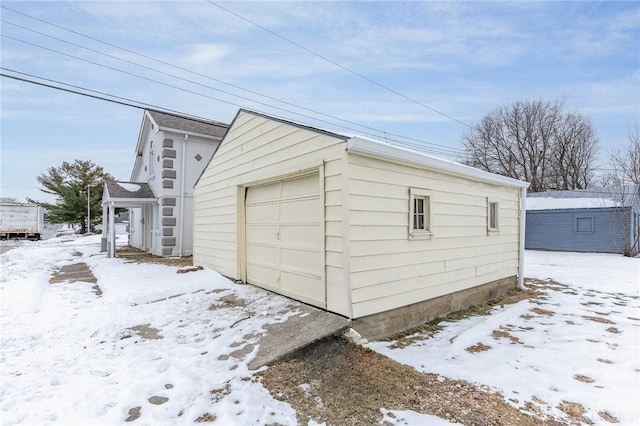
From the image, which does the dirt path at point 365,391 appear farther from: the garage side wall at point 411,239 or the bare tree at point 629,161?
the bare tree at point 629,161

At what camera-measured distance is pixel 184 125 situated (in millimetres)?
14250

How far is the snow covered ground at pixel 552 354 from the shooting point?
3.00 metres

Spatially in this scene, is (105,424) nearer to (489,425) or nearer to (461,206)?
(489,425)

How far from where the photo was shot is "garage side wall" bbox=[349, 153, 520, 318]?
4.24m

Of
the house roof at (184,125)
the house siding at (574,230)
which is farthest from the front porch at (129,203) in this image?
the house siding at (574,230)

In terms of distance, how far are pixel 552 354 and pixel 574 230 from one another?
1685 cm

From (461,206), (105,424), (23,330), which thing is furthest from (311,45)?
(105,424)

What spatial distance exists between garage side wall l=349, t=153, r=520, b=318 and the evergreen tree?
36.6 m

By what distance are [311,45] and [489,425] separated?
12.3 m

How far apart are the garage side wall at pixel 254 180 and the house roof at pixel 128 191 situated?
6.24 metres

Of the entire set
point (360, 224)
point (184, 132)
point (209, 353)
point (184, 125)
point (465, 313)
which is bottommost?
point (465, 313)

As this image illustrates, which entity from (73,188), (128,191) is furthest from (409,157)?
(73,188)

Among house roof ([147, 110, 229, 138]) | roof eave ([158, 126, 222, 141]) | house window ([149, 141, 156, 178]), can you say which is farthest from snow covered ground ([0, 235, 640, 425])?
house window ([149, 141, 156, 178])

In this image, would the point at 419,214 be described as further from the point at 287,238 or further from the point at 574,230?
the point at 574,230
